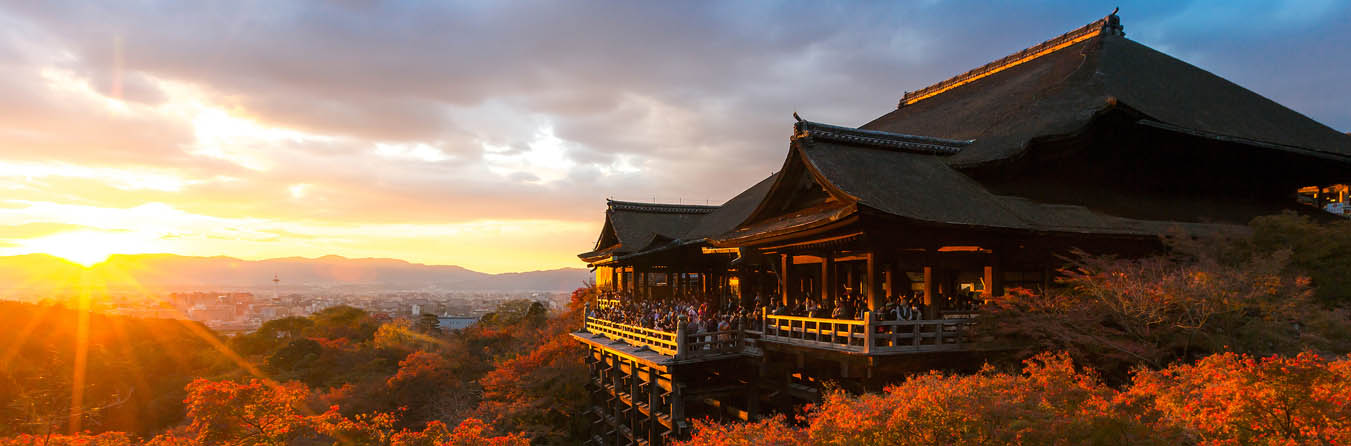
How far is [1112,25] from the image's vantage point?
24125 millimetres

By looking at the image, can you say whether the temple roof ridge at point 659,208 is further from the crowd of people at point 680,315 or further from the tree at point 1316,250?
the tree at point 1316,250

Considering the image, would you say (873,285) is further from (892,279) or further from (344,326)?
(344,326)

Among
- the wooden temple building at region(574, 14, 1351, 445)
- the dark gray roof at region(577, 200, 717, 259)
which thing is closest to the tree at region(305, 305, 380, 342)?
the dark gray roof at region(577, 200, 717, 259)

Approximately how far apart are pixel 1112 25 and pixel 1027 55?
373cm

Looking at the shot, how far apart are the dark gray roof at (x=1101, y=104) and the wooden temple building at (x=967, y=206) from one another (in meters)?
0.09

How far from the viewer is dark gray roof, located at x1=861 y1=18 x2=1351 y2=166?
58.5 feet

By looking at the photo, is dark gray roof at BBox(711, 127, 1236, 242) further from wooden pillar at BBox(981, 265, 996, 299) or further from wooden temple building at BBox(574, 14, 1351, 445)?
wooden pillar at BBox(981, 265, 996, 299)

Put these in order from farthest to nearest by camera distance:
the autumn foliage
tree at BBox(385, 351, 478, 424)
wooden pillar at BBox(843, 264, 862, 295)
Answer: tree at BBox(385, 351, 478, 424)
wooden pillar at BBox(843, 264, 862, 295)
the autumn foliage

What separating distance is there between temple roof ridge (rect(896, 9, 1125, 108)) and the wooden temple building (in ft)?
0.58

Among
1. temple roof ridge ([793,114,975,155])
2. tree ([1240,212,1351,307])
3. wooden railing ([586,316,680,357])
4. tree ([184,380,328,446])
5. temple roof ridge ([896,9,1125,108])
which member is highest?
temple roof ridge ([896,9,1125,108])

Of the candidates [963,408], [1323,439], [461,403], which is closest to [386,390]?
[461,403]

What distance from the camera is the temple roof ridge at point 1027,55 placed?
2412 cm

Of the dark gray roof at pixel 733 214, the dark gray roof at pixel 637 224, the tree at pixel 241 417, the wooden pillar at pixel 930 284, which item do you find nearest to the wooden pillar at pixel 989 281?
the wooden pillar at pixel 930 284

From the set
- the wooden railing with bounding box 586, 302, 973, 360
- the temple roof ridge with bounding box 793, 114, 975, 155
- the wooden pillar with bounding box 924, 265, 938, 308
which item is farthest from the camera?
the temple roof ridge with bounding box 793, 114, 975, 155
